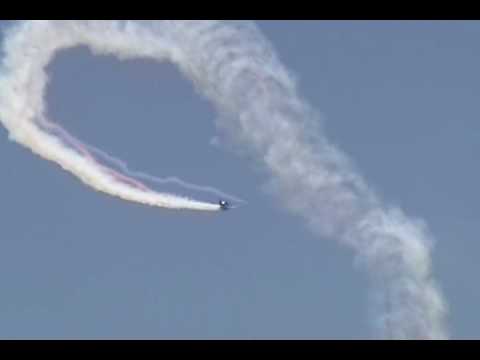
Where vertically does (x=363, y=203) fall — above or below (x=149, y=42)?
below
